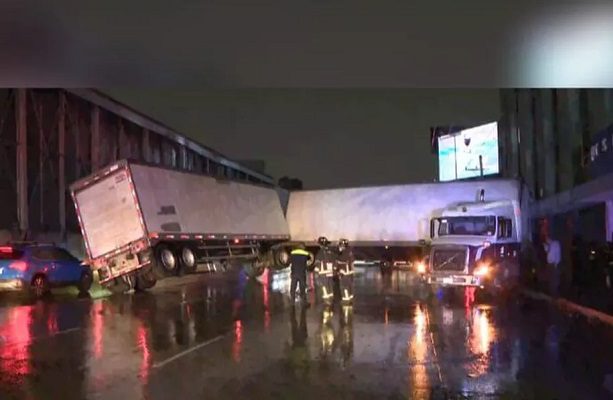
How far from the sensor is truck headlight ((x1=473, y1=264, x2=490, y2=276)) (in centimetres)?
2050

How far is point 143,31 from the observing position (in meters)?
7.38

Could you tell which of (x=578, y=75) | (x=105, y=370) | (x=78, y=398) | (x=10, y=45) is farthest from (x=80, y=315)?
(x=578, y=75)

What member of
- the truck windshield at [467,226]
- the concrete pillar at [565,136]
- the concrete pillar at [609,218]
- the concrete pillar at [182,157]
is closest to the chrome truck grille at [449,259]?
the truck windshield at [467,226]

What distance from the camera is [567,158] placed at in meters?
40.7

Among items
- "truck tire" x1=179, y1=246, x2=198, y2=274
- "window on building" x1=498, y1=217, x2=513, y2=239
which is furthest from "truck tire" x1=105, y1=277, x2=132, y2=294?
"window on building" x1=498, y1=217, x2=513, y2=239

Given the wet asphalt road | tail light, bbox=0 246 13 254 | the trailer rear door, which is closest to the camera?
the wet asphalt road

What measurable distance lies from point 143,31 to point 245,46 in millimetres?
1193

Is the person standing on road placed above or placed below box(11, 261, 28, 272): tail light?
below

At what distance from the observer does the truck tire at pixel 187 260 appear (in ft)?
73.2

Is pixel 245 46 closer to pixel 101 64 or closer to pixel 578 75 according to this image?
pixel 101 64

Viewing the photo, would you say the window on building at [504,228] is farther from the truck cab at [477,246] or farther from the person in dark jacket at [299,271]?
the person in dark jacket at [299,271]

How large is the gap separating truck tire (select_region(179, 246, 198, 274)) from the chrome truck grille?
25.9 feet

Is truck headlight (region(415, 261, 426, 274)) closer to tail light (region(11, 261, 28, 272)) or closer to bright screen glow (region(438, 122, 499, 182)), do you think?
tail light (region(11, 261, 28, 272))

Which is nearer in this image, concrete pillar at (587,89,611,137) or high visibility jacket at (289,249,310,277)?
high visibility jacket at (289,249,310,277)
